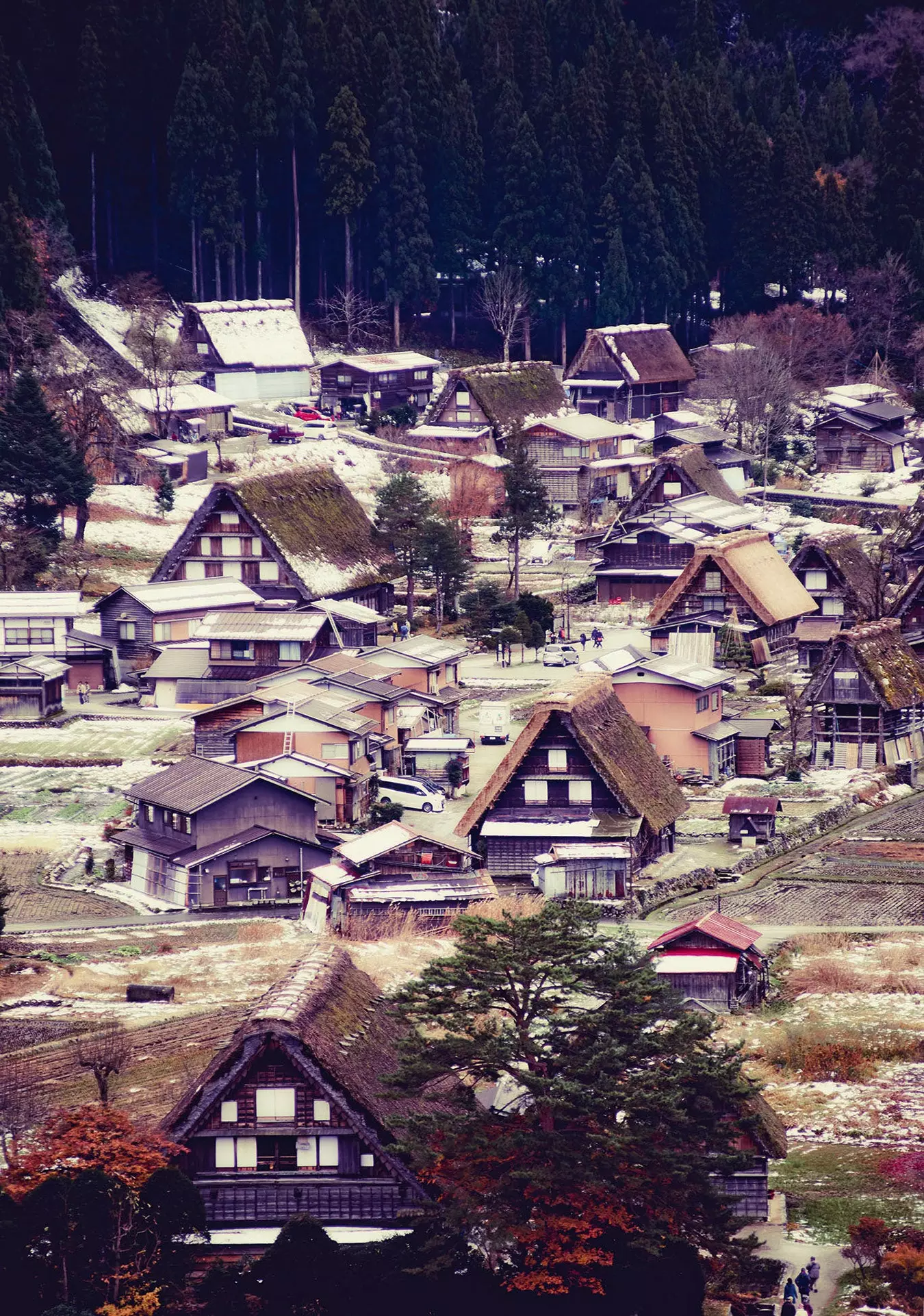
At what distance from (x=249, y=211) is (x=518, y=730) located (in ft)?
133

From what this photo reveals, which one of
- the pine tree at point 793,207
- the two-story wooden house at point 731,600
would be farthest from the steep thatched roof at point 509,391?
the two-story wooden house at point 731,600

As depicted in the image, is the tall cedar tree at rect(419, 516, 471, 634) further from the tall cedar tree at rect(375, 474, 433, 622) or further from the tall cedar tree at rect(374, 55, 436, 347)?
the tall cedar tree at rect(374, 55, 436, 347)

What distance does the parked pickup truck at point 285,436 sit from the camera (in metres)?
79.9

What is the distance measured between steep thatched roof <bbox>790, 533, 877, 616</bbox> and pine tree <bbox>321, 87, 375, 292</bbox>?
30.4 m

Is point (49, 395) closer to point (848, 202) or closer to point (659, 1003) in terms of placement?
point (848, 202)

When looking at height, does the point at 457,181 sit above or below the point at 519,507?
above

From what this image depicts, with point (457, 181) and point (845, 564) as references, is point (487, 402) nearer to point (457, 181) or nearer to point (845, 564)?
point (457, 181)

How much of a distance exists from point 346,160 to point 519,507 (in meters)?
25.1

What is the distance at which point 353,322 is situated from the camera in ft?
303

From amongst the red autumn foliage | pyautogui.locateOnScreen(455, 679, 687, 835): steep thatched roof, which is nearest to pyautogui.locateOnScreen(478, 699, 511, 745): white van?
pyautogui.locateOnScreen(455, 679, 687, 835): steep thatched roof

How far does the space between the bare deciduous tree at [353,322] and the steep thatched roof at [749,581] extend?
98.3 feet

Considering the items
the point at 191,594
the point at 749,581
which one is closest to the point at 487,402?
the point at 749,581

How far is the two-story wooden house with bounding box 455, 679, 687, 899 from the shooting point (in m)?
46.1

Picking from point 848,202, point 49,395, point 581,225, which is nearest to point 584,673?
point 49,395
